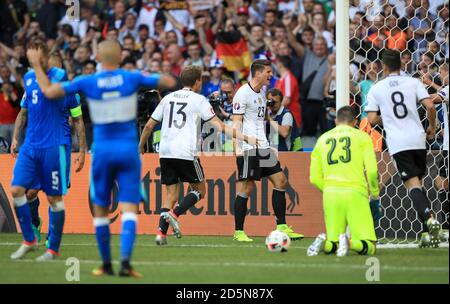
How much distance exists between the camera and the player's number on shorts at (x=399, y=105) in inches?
453

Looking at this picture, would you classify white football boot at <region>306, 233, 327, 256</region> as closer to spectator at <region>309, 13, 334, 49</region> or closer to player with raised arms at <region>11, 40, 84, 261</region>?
player with raised arms at <region>11, 40, 84, 261</region>

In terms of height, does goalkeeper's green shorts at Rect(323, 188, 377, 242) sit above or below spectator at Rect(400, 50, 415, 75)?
below

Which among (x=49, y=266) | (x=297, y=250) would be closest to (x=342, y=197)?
(x=297, y=250)

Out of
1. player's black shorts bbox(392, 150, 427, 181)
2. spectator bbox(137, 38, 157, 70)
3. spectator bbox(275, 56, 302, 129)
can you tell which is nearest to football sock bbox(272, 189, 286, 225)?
player's black shorts bbox(392, 150, 427, 181)

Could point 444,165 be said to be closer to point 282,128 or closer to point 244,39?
point 282,128

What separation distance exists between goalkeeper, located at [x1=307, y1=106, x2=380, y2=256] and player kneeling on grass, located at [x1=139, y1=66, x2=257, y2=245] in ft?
6.27

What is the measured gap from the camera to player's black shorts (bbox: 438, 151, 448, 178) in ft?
44.9

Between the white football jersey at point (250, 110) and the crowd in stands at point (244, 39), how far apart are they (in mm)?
1475

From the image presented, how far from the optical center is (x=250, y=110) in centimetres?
1334

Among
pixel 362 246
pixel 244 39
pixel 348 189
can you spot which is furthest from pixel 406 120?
pixel 244 39

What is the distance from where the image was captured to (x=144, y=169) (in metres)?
15.1

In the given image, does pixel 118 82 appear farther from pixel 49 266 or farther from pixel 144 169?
pixel 144 169

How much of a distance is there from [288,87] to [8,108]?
18.0ft

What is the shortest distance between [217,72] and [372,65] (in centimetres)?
369
